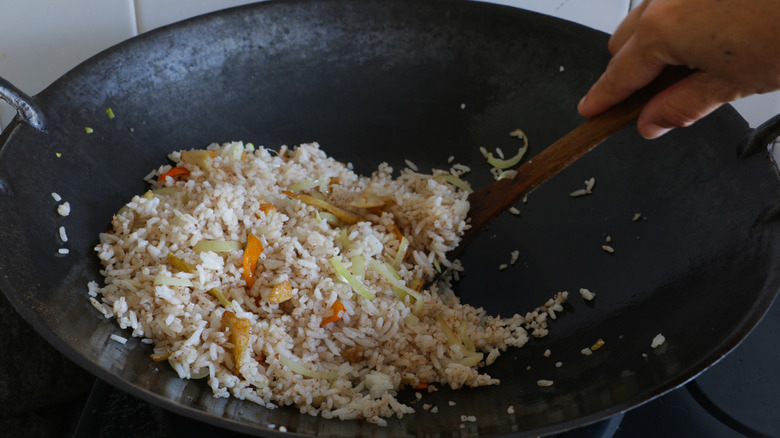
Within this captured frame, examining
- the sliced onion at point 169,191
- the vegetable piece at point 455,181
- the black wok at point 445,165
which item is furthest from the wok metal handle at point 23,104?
the vegetable piece at point 455,181

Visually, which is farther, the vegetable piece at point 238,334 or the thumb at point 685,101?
the vegetable piece at point 238,334

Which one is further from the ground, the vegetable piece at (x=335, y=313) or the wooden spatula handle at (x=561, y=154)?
the wooden spatula handle at (x=561, y=154)

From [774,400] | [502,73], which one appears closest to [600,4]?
[502,73]

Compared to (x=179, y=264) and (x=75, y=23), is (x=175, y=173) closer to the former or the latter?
(x=179, y=264)

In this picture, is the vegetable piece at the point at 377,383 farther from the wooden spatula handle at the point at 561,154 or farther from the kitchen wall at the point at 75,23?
the kitchen wall at the point at 75,23

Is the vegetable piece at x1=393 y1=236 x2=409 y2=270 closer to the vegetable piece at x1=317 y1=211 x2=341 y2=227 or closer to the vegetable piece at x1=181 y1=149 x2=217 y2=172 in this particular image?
the vegetable piece at x1=317 y1=211 x2=341 y2=227

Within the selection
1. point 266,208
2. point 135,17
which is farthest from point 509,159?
point 135,17

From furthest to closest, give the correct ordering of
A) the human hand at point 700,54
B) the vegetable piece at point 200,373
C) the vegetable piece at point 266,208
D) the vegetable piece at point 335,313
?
the vegetable piece at point 266,208 → the vegetable piece at point 335,313 → the vegetable piece at point 200,373 → the human hand at point 700,54

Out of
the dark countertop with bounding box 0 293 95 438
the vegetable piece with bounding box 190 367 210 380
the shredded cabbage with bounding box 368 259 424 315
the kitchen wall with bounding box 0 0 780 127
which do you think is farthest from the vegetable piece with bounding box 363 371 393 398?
the kitchen wall with bounding box 0 0 780 127
